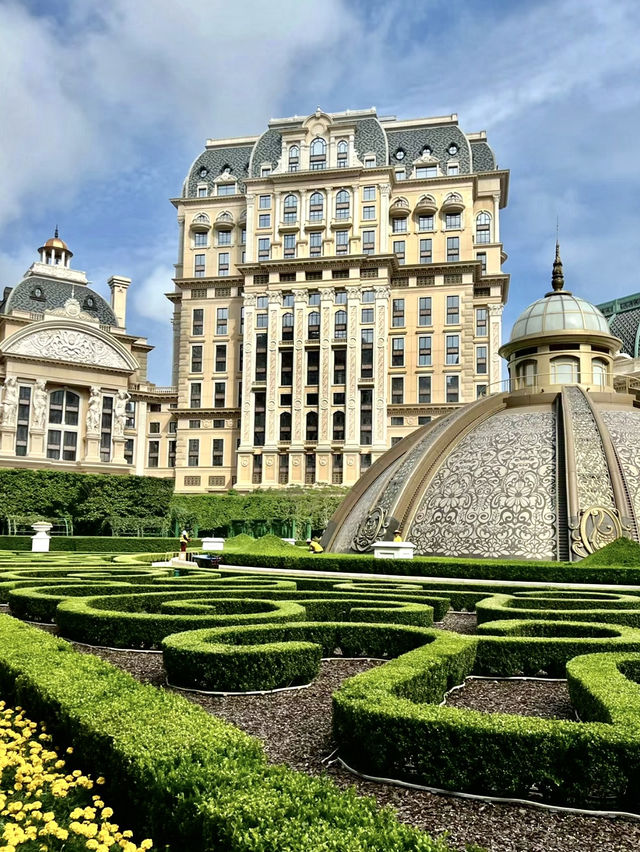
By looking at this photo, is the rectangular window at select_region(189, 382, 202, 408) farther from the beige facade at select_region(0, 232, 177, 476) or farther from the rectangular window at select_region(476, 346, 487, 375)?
the rectangular window at select_region(476, 346, 487, 375)

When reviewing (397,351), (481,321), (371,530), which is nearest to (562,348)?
(371,530)

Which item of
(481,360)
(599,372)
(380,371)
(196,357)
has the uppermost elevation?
(196,357)

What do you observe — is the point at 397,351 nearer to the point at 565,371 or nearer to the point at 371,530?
the point at 565,371

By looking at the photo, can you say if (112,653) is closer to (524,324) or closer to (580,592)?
(580,592)

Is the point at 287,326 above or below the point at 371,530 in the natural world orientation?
above

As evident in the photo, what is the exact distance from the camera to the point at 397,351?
224 ft

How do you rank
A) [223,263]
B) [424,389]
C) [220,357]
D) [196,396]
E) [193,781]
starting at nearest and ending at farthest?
[193,781] → [424,389] → [196,396] → [220,357] → [223,263]

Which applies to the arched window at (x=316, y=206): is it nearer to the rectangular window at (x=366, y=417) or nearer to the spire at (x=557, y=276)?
the rectangular window at (x=366, y=417)

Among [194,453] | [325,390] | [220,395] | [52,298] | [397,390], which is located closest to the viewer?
[325,390]

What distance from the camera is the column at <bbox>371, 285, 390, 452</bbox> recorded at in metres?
62.9

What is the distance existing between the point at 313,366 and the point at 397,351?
7938 millimetres

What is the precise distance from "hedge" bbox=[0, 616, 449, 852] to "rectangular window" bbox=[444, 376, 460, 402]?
6101 centimetres

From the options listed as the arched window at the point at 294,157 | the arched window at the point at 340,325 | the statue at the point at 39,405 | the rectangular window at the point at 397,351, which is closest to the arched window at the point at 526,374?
the arched window at the point at 340,325

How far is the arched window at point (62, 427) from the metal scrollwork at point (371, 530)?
1953 inches
